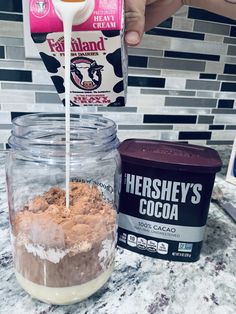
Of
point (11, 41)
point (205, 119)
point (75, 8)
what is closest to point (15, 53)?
point (11, 41)

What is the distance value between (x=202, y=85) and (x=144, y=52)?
0.62ft

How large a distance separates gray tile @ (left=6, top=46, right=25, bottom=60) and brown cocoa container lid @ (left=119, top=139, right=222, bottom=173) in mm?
355

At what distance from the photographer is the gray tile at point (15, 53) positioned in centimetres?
65

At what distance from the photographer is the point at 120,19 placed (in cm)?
33

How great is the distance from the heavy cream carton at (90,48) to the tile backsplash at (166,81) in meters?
0.30

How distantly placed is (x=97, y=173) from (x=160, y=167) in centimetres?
9

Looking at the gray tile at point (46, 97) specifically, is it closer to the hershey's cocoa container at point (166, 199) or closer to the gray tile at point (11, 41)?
the gray tile at point (11, 41)

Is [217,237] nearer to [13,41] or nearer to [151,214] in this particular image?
[151,214]

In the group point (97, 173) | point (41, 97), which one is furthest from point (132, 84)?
point (97, 173)

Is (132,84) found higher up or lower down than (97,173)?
higher up

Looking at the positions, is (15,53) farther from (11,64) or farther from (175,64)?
(175,64)

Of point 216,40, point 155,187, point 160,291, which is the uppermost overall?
point 216,40

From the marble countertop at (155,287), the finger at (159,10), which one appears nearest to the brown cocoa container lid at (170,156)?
the marble countertop at (155,287)

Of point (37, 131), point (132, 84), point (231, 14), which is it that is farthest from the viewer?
point (132, 84)
